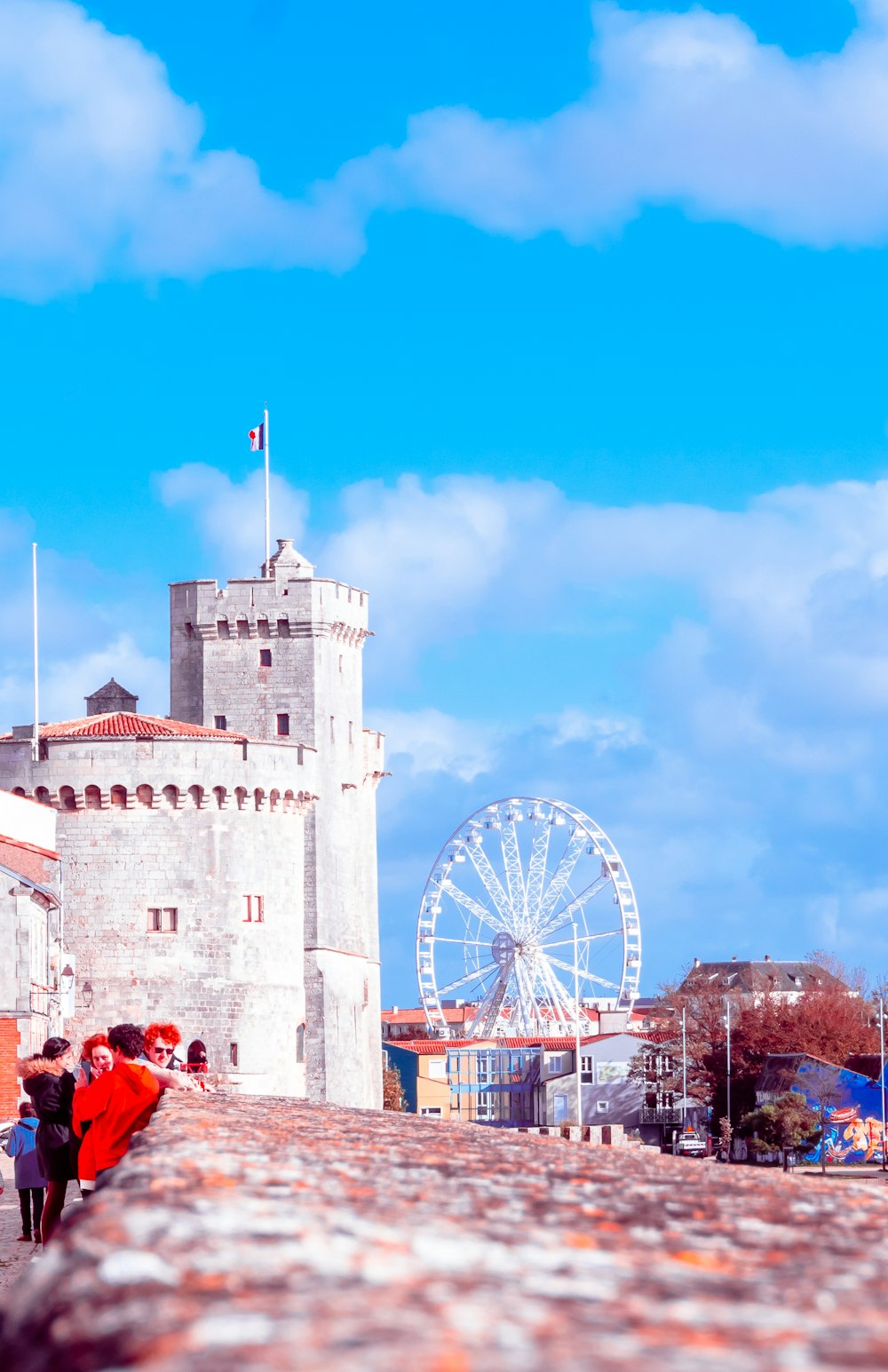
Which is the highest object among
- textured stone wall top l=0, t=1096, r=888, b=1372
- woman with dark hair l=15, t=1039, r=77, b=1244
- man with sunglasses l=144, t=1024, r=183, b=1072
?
textured stone wall top l=0, t=1096, r=888, b=1372

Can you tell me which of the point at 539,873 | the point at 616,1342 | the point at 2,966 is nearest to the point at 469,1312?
the point at 616,1342

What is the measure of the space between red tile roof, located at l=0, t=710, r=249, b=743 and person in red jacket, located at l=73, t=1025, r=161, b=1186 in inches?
1961

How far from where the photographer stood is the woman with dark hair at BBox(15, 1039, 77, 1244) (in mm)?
14750

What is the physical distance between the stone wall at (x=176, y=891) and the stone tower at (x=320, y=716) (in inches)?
282

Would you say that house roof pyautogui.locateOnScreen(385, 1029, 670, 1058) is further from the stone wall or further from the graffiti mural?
the stone wall

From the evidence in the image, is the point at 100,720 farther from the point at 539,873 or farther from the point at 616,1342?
the point at 616,1342

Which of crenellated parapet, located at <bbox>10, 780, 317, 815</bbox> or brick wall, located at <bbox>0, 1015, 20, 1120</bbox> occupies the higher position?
crenellated parapet, located at <bbox>10, 780, 317, 815</bbox>

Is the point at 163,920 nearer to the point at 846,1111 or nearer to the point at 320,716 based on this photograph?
the point at 320,716

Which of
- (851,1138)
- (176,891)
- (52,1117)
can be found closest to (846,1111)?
(851,1138)

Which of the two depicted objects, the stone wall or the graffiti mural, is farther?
the graffiti mural

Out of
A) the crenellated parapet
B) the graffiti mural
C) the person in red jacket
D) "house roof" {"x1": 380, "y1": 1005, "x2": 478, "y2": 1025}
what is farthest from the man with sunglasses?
"house roof" {"x1": 380, "y1": 1005, "x2": 478, "y2": 1025}

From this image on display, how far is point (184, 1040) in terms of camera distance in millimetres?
61688

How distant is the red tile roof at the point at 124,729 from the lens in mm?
63562

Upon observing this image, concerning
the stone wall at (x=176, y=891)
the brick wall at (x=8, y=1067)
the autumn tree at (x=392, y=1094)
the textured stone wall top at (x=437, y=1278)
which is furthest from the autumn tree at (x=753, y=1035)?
the textured stone wall top at (x=437, y=1278)
